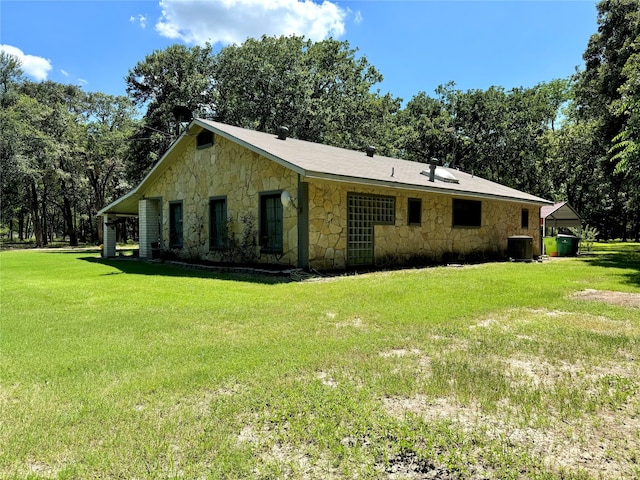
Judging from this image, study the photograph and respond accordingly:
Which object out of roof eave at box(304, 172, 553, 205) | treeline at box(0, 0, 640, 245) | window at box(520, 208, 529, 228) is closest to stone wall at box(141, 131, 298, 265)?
roof eave at box(304, 172, 553, 205)

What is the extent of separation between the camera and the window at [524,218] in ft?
62.0

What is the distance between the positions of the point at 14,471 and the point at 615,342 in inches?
206

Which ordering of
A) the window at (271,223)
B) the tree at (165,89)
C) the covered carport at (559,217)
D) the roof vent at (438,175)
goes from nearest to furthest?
the window at (271,223) → the roof vent at (438,175) → the covered carport at (559,217) → the tree at (165,89)

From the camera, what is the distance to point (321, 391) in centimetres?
314

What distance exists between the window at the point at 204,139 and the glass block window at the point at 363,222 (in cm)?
547

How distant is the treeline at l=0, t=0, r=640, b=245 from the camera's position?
22.1 m

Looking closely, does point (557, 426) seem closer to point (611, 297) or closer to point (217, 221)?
point (611, 297)

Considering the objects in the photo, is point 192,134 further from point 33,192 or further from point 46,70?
point 46,70

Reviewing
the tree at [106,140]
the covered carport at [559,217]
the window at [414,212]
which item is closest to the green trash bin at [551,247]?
the covered carport at [559,217]

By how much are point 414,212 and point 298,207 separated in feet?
15.2

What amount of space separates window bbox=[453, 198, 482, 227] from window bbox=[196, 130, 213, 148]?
29.1 ft

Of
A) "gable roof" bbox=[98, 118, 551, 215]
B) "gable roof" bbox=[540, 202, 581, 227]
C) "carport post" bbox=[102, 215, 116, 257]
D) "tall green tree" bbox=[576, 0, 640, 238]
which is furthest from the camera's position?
"gable roof" bbox=[540, 202, 581, 227]

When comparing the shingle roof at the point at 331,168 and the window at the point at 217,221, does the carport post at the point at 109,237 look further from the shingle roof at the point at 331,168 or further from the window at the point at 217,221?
the shingle roof at the point at 331,168

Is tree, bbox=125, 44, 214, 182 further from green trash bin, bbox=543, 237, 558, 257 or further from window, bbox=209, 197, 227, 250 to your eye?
green trash bin, bbox=543, 237, 558, 257
